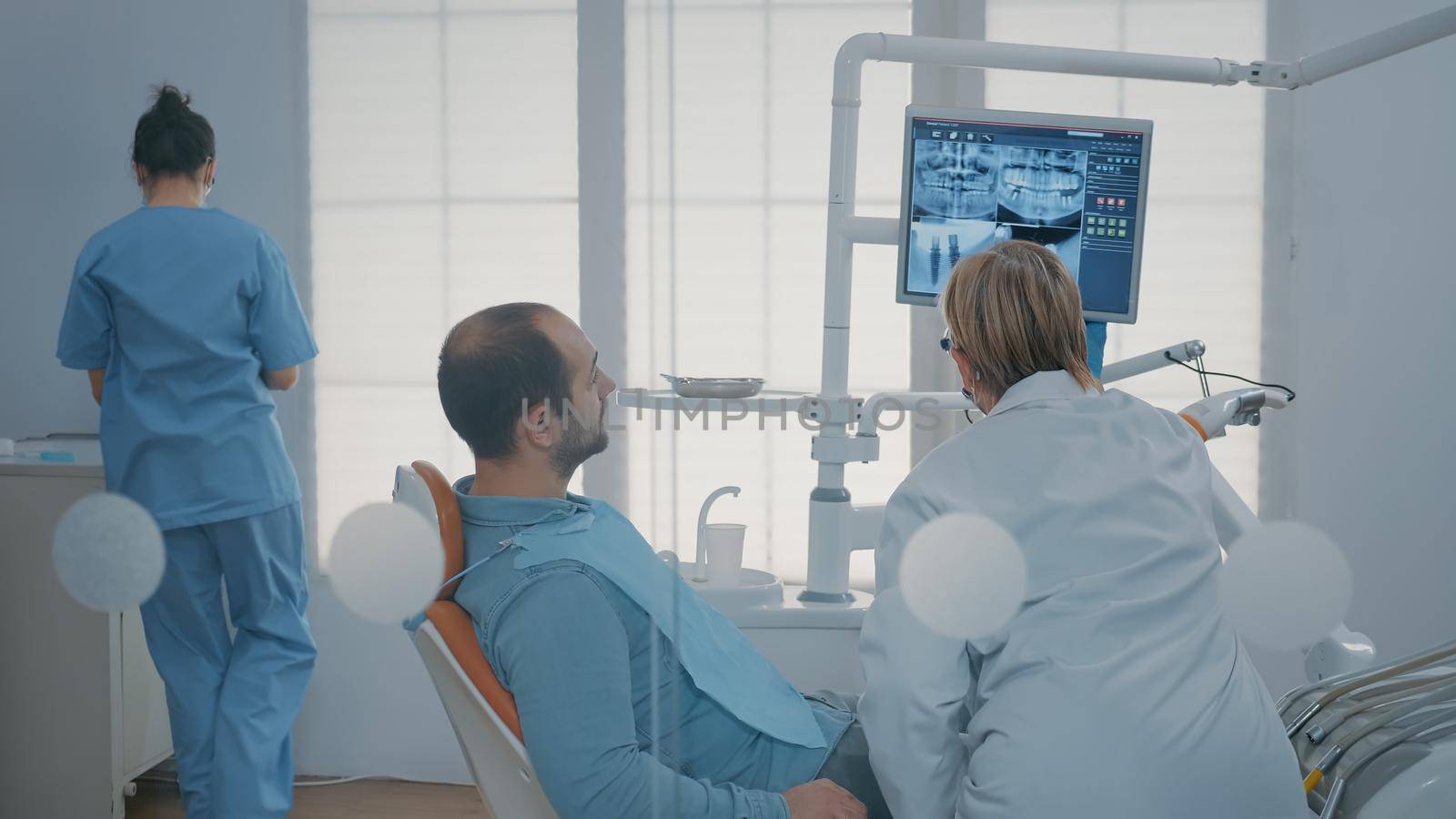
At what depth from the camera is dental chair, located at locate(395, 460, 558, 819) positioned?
881 millimetres

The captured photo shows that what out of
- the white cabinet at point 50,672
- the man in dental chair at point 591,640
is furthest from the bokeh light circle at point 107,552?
the man in dental chair at point 591,640

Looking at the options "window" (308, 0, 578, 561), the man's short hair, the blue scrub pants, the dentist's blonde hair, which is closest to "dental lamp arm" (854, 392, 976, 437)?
the dentist's blonde hair

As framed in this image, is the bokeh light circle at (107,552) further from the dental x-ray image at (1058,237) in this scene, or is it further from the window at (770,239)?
the dental x-ray image at (1058,237)

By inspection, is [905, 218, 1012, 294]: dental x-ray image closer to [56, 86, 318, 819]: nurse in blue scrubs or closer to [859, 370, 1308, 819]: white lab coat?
[859, 370, 1308, 819]: white lab coat

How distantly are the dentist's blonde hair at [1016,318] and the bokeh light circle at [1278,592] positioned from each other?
27cm

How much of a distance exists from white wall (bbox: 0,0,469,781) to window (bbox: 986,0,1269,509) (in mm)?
1505

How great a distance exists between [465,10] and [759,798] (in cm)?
176

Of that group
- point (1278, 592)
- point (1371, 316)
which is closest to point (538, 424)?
point (1278, 592)

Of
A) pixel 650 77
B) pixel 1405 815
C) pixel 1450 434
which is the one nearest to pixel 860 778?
pixel 1405 815

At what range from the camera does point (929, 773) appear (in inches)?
36.6

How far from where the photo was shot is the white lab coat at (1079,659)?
879mm

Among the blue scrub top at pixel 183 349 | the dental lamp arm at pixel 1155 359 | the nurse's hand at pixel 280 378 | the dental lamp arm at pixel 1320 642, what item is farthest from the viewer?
the nurse's hand at pixel 280 378

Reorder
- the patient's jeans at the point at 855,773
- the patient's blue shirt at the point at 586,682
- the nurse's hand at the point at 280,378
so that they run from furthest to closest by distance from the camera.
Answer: the nurse's hand at the point at 280,378 → the patient's jeans at the point at 855,773 → the patient's blue shirt at the point at 586,682

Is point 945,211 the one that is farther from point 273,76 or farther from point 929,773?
point 273,76
